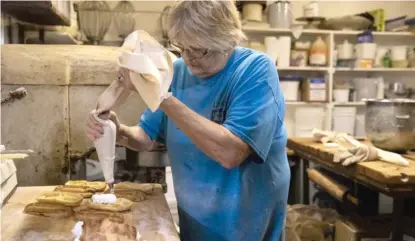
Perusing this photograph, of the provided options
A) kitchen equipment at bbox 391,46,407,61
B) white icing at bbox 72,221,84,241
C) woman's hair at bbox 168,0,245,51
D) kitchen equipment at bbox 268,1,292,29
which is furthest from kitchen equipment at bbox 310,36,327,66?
white icing at bbox 72,221,84,241

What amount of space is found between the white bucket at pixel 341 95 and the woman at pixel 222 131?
9.99ft

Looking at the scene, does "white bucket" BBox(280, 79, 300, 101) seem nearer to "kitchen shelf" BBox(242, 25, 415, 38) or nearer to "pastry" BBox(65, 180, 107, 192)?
"kitchen shelf" BBox(242, 25, 415, 38)

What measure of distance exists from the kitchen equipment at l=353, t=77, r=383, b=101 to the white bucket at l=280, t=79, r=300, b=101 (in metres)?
0.64

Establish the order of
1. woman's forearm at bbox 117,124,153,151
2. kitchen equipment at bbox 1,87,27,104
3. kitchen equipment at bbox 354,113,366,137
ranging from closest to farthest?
woman's forearm at bbox 117,124,153,151, kitchen equipment at bbox 1,87,27,104, kitchen equipment at bbox 354,113,366,137

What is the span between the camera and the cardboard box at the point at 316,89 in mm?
4250

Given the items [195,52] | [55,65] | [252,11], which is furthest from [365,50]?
[195,52]

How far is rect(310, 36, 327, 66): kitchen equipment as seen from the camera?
4.21 m

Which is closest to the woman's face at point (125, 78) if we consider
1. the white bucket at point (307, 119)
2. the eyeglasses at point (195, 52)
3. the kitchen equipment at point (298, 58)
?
the eyeglasses at point (195, 52)

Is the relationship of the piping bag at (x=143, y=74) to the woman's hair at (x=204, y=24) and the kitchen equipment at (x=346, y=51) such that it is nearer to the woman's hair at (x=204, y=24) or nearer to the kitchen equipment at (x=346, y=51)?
the woman's hair at (x=204, y=24)

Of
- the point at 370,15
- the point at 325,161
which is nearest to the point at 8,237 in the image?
the point at 325,161

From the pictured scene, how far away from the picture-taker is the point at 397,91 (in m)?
4.34

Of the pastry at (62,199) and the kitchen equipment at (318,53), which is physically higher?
the kitchen equipment at (318,53)

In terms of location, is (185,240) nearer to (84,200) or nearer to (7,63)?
(84,200)

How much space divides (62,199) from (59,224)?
119mm
